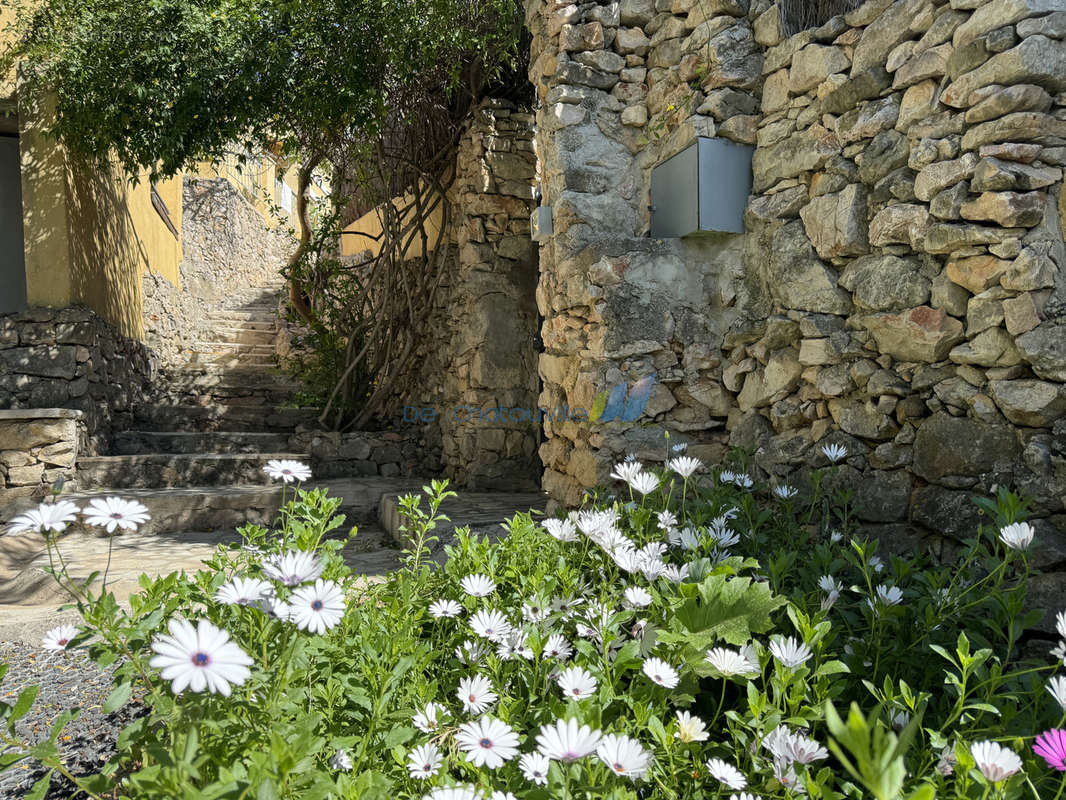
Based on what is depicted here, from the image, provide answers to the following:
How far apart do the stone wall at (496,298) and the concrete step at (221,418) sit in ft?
7.12

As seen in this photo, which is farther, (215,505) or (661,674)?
(215,505)

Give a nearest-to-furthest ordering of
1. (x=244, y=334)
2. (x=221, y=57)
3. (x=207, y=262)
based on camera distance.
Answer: (x=221, y=57), (x=244, y=334), (x=207, y=262)

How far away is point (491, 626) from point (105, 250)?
6.52 metres

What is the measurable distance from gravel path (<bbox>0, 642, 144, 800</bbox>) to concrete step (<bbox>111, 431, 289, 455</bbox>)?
14.1ft

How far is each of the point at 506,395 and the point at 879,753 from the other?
16.4 ft

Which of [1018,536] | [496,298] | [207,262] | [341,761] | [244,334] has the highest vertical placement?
[207,262]

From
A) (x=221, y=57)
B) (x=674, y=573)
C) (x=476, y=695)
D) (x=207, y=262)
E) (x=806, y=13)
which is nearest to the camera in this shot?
(x=476, y=695)

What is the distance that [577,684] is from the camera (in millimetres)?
1132

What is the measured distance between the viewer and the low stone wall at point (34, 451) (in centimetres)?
517

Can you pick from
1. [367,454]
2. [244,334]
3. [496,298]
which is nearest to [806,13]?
[496,298]

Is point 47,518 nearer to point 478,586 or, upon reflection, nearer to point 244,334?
point 478,586

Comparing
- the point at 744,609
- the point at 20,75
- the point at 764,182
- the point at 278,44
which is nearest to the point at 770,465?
the point at 764,182

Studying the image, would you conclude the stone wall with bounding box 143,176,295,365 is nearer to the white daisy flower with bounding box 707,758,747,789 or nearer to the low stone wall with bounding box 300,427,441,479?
the low stone wall with bounding box 300,427,441,479

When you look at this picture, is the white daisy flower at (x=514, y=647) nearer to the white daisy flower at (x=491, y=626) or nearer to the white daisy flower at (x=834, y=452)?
the white daisy flower at (x=491, y=626)
